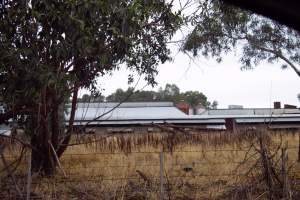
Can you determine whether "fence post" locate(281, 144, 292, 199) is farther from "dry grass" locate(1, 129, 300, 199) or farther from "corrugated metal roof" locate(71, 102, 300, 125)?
"corrugated metal roof" locate(71, 102, 300, 125)

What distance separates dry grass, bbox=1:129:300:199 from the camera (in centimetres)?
1123

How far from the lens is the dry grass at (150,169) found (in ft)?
36.9

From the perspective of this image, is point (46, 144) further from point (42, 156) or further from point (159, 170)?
point (159, 170)

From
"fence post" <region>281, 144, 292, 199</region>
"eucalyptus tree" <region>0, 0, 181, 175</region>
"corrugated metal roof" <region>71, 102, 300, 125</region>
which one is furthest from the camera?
"corrugated metal roof" <region>71, 102, 300, 125</region>

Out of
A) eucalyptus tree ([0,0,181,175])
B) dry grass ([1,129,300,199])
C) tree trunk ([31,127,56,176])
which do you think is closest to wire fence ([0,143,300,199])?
dry grass ([1,129,300,199])

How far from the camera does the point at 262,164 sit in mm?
10609

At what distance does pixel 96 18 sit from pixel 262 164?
441 centimetres

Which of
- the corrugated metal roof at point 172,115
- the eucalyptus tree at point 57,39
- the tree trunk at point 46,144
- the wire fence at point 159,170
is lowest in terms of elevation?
the wire fence at point 159,170

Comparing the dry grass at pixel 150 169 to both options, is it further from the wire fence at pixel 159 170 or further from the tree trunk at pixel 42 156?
the tree trunk at pixel 42 156

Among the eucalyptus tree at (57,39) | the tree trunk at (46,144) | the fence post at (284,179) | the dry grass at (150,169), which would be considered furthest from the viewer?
the tree trunk at (46,144)

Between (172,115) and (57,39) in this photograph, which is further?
(172,115)

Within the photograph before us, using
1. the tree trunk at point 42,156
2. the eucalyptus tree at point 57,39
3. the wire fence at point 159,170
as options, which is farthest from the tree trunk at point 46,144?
the eucalyptus tree at point 57,39

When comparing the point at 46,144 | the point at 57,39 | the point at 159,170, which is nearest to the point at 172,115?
the point at 46,144

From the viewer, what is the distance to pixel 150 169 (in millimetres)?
13891
